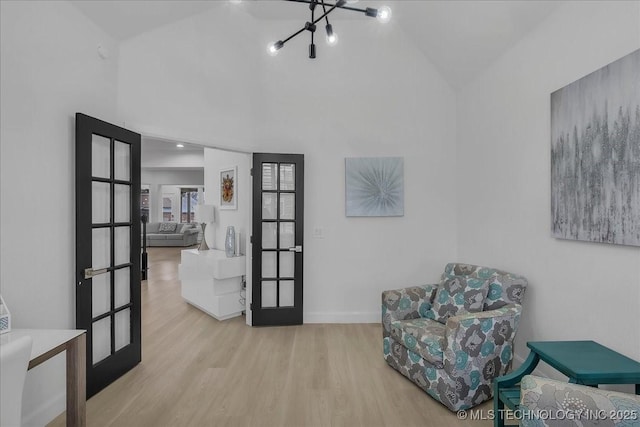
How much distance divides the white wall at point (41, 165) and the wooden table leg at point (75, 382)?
45cm

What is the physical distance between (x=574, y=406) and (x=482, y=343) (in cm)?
92

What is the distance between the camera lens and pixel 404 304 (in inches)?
111

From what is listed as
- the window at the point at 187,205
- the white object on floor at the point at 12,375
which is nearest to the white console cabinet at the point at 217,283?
the white object on floor at the point at 12,375

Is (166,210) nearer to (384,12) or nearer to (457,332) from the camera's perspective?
(384,12)

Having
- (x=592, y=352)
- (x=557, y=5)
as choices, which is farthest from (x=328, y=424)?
(x=557, y=5)

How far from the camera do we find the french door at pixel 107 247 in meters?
2.23

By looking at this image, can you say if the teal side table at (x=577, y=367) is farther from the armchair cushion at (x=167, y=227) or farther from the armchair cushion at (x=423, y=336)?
the armchair cushion at (x=167, y=227)

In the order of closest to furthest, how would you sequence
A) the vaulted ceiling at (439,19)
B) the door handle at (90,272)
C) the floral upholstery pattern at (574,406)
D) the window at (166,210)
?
the floral upholstery pattern at (574,406) < the door handle at (90,272) < the vaulted ceiling at (439,19) < the window at (166,210)

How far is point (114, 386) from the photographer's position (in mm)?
2469

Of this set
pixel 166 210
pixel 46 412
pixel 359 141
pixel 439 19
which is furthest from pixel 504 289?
pixel 166 210

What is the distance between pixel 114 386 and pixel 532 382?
9.33ft

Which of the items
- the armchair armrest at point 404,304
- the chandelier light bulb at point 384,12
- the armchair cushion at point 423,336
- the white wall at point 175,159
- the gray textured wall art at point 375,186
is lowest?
the armchair cushion at point 423,336

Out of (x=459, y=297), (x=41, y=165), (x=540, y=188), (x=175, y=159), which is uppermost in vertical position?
(x=175, y=159)

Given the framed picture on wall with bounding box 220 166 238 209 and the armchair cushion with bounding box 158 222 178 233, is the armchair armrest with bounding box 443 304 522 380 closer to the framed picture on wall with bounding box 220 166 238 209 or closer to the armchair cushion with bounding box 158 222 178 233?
the framed picture on wall with bounding box 220 166 238 209
